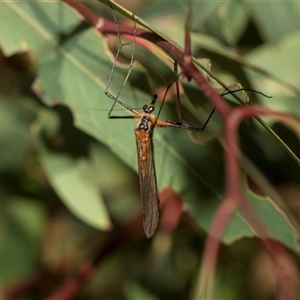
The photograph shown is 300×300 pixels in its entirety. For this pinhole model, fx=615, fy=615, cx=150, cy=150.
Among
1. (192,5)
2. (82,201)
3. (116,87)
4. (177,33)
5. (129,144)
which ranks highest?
(177,33)

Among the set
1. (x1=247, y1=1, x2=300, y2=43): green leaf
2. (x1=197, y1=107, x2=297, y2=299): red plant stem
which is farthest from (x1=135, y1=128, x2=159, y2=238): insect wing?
(x1=247, y1=1, x2=300, y2=43): green leaf

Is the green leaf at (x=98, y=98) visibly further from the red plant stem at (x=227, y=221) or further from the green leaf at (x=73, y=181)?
the red plant stem at (x=227, y=221)

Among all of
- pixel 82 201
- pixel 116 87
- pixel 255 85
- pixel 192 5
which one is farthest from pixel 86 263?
pixel 192 5

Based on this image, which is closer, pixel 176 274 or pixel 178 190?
pixel 178 190

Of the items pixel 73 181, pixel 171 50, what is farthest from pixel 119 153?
pixel 171 50

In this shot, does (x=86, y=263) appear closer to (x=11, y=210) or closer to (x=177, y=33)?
(x=11, y=210)

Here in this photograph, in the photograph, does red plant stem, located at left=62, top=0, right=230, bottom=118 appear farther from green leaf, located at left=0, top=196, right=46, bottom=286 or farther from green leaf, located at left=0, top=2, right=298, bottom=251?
green leaf, located at left=0, top=196, right=46, bottom=286

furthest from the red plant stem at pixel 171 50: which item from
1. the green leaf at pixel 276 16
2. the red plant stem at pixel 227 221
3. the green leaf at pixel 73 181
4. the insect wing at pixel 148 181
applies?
the green leaf at pixel 276 16

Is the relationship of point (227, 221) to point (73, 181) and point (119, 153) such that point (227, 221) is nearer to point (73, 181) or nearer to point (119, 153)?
point (119, 153)
